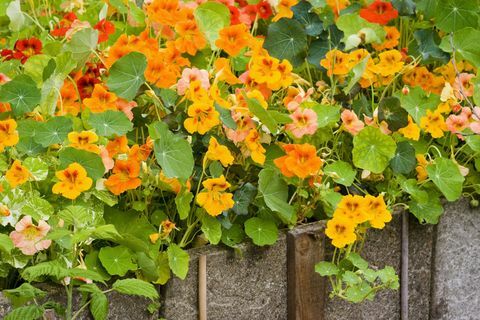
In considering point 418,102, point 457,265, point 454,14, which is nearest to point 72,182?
point 418,102

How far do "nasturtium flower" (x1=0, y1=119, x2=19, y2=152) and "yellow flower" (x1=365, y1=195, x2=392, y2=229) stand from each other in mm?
752

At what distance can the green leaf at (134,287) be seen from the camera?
189 cm

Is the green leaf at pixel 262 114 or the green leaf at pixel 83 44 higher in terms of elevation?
the green leaf at pixel 83 44

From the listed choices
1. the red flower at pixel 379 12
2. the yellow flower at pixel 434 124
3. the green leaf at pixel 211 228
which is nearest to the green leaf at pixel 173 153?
the green leaf at pixel 211 228

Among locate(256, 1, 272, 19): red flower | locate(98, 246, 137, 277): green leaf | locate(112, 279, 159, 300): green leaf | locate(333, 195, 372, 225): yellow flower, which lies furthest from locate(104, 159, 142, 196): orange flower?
locate(256, 1, 272, 19): red flower

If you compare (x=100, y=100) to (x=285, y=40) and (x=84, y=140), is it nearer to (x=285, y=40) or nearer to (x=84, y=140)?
(x=84, y=140)

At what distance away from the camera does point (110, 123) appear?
213cm

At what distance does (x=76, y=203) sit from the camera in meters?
2.05

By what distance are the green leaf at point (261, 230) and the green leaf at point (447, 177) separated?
42cm

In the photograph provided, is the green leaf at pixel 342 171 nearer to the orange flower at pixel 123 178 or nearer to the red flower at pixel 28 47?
the orange flower at pixel 123 178

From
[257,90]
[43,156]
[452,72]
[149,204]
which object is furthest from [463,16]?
[43,156]

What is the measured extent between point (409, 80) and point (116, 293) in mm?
1058

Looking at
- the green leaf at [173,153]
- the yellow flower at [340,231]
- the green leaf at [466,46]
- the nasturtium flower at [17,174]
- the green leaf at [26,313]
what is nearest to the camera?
the green leaf at [26,313]

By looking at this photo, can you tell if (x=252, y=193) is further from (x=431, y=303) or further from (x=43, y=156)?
(x=431, y=303)
